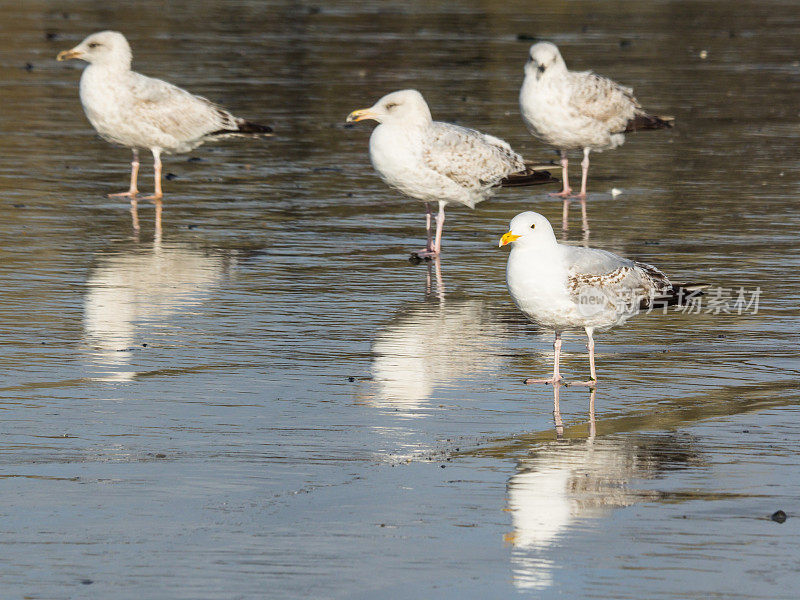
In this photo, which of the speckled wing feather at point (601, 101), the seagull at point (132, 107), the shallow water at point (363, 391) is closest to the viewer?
the shallow water at point (363, 391)

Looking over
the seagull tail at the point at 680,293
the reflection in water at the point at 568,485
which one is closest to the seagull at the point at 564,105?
the seagull tail at the point at 680,293

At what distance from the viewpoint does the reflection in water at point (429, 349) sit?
350 inches

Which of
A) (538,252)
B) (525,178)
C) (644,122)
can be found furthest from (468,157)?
(538,252)

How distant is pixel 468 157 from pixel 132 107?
4.70m

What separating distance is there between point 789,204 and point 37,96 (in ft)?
45.9

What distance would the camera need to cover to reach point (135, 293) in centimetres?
1160

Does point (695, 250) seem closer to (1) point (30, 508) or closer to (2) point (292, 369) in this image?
(2) point (292, 369)

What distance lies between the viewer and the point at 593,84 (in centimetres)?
1733

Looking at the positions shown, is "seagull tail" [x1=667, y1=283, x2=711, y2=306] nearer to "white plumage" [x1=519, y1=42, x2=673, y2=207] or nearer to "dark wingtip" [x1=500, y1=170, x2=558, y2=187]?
"dark wingtip" [x1=500, y1=170, x2=558, y2=187]

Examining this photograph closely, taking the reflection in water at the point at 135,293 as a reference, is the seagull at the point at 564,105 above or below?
above

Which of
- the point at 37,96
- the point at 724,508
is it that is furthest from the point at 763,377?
the point at 37,96

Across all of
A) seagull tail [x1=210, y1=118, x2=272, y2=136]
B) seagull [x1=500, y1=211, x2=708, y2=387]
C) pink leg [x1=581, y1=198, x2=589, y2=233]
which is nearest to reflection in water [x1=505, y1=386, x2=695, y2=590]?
seagull [x1=500, y1=211, x2=708, y2=387]

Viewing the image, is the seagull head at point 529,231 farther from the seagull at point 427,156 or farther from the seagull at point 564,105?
the seagull at point 564,105

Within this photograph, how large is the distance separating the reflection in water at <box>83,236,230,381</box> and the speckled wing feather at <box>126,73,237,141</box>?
10.7 feet
